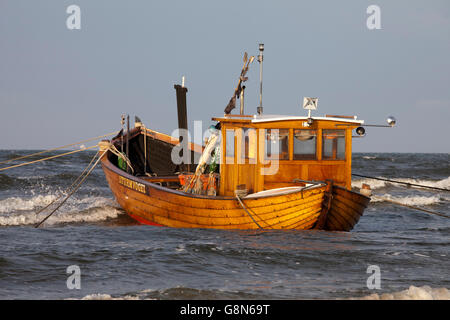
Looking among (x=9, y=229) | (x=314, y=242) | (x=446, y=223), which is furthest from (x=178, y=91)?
(x=446, y=223)

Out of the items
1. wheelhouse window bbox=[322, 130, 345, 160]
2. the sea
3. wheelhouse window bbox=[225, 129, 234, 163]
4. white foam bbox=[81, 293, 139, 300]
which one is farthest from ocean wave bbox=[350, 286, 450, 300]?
wheelhouse window bbox=[225, 129, 234, 163]

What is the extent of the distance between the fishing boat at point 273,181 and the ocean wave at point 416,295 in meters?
3.70

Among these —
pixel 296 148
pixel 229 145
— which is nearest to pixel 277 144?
pixel 296 148

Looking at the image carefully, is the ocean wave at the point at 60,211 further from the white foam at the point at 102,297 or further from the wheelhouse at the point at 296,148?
the white foam at the point at 102,297

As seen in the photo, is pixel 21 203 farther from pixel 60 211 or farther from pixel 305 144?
pixel 305 144

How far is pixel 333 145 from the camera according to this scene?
12.5 m

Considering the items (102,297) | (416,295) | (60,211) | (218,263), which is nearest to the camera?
(102,297)

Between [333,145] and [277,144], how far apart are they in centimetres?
135

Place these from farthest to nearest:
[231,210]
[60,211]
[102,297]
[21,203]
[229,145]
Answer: [21,203]
[60,211]
[229,145]
[231,210]
[102,297]
